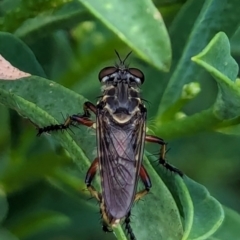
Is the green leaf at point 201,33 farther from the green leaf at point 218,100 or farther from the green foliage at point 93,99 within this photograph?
the green leaf at point 218,100

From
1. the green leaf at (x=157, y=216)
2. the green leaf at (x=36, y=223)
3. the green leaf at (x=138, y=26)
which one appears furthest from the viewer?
the green leaf at (x=36, y=223)

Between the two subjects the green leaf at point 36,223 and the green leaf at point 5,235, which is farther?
the green leaf at point 36,223

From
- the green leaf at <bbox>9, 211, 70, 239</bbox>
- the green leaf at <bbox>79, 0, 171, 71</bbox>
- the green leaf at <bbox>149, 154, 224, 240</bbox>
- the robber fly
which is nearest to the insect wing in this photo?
the robber fly

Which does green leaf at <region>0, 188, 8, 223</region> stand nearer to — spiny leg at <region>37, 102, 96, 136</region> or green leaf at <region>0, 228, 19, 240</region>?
green leaf at <region>0, 228, 19, 240</region>

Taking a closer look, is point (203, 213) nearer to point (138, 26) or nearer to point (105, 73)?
point (138, 26)

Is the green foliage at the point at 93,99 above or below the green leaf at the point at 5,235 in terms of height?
above

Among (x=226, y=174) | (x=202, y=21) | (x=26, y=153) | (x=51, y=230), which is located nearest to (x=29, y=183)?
(x=26, y=153)

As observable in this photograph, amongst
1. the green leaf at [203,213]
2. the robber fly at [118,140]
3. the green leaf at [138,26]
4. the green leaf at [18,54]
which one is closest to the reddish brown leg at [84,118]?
the robber fly at [118,140]
